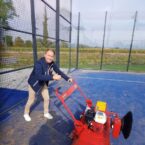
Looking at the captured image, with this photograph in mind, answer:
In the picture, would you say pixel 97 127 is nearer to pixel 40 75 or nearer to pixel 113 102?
pixel 40 75

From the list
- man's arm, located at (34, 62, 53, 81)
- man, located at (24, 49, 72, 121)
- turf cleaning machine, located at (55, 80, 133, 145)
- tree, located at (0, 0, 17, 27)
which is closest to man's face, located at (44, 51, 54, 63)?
man, located at (24, 49, 72, 121)

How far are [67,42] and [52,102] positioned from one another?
488cm

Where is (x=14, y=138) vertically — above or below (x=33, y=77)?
below

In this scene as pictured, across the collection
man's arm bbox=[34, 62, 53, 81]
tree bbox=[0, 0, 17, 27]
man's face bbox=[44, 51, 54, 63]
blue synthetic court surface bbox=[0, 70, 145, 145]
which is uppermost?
tree bbox=[0, 0, 17, 27]

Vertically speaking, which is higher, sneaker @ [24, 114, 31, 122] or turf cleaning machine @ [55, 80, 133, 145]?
turf cleaning machine @ [55, 80, 133, 145]

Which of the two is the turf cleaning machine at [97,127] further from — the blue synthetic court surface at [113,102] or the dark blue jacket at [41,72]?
the dark blue jacket at [41,72]

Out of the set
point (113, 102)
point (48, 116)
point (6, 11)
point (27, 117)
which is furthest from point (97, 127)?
point (6, 11)

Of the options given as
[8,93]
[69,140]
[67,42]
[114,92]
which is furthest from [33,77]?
[67,42]

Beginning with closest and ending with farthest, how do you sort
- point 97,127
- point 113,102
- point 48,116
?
1. point 97,127
2. point 48,116
3. point 113,102

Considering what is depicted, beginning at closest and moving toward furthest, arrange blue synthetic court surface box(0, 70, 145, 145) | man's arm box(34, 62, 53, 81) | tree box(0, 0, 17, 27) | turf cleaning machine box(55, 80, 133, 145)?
turf cleaning machine box(55, 80, 133, 145), man's arm box(34, 62, 53, 81), blue synthetic court surface box(0, 70, 145, 145), tree box(0, 0, 17, 27)

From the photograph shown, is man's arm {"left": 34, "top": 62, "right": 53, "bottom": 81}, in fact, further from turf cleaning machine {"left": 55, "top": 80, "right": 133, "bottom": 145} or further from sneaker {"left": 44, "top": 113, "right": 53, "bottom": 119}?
sneaker {"left": 44, "top": 113, "right": 53, "bottom": 119}

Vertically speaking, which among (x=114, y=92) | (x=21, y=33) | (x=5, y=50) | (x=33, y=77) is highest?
(x=21, y=33)

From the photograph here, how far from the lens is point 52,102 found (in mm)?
4352

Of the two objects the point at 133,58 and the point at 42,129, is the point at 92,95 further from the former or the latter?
the point at 133,58
